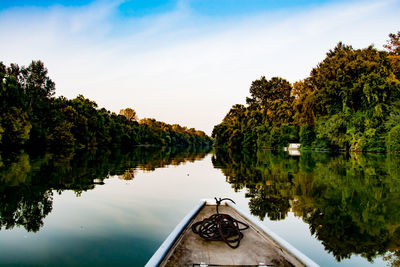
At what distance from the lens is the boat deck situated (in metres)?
3.56

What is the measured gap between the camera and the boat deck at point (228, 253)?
11.7 ft

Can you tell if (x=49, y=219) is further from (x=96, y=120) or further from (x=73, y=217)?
(x=96, y=120)

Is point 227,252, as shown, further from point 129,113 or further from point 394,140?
point 129,113

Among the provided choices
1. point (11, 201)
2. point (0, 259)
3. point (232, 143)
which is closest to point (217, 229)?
point (0, 259)

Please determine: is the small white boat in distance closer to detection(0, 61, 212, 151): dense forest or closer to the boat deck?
the boat deck

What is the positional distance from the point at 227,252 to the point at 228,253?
37 mm

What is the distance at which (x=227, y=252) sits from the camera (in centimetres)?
391

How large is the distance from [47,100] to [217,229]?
176ft

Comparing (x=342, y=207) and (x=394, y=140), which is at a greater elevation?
(x=394, y=140)

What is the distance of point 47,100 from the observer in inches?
1953

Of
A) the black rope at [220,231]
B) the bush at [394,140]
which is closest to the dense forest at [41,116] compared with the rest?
the black rope at [220,231]

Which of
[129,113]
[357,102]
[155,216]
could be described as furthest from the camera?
[129,113]

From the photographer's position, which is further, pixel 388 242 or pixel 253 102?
pixel 253 102

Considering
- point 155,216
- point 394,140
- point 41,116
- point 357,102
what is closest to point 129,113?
point 41,116
